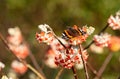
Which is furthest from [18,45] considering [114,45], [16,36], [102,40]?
[102,40]

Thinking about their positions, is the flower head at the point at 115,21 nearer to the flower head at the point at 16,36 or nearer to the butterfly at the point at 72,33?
the butterfly at the point at 72,33

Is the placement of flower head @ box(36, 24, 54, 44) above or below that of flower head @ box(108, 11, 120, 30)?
below

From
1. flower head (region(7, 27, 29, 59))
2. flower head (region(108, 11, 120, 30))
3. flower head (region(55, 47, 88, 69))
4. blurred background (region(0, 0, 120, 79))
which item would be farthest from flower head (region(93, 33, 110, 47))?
blurred background (region(0, 0, 120, 79))

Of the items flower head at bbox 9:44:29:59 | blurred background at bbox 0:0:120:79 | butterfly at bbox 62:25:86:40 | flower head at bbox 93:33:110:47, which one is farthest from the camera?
blurred background at bbox 0:0:120:79

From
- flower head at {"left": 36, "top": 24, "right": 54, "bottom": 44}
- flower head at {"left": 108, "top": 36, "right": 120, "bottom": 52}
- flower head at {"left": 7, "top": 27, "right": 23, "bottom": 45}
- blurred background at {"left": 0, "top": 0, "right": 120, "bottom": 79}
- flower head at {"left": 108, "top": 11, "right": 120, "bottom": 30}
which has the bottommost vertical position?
flower head at {"left": 36, "top": 24, "right": 54, "bottom": 44}

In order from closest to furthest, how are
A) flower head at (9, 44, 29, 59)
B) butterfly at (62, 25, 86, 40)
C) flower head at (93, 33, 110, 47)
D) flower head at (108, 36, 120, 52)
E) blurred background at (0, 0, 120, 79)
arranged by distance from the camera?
1. butterfly at (62, 25, 86, 40)
2. flower head at (93, 33, 110, 47)
3. flower head at (108, 36, 120, 52)
4. flower head at (9, 44, 29, 59)
5. blurred background at (0, 0, 120, 79)

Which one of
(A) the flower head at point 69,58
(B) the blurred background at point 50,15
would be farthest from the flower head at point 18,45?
(B) the blurred background at point 50,15

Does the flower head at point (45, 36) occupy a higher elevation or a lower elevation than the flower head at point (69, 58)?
higher


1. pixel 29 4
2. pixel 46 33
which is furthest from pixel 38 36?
pixel 29 4

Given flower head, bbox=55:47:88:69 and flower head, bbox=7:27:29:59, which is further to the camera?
flower head, bbox=7:27:29:59

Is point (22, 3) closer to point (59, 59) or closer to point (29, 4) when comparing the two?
point (29, 4)

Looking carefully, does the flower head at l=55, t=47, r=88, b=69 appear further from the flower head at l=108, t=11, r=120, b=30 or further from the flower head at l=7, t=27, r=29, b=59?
the flower head at l=7, t=27, r=29, b=59
